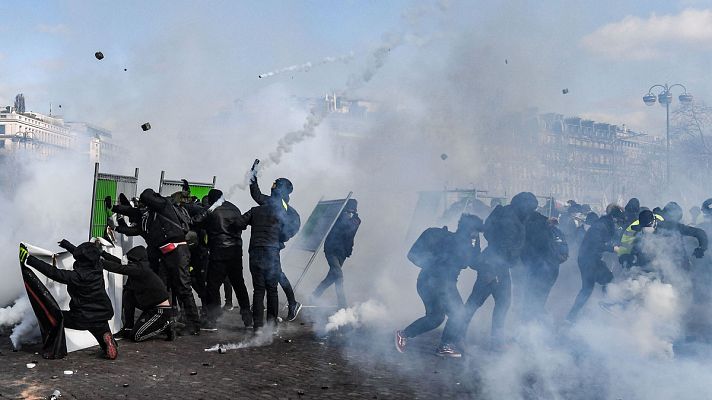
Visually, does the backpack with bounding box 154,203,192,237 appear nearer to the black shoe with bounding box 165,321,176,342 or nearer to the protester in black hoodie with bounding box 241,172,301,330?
the protester in black hoodie with bounding box 241,172,301,330

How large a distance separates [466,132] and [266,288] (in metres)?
20.1

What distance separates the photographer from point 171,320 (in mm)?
8109

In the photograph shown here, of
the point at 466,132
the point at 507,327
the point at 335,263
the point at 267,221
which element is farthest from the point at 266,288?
the point at 466,132

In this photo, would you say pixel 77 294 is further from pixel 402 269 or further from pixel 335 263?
pixel 402 269

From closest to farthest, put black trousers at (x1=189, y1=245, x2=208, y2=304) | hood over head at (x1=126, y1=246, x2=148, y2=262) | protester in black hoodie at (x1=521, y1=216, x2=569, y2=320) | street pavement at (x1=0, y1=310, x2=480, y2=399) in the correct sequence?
1. street pavement at (x1=0, y1=310, x2=480, y2=399)
2. hood over head at (x1=126, y1=246, x2=148, y2=262)
3. protester in black hoodie at (x1=521, y1=216, x2=569, y2=320)
4. black trousers at (x1=189, y1=245, x2=208, y2=304)

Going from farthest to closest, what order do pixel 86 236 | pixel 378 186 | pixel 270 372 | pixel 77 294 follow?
pixel 378 186 < pixel 86 236 < pixel 77 294 < pixel 270 372

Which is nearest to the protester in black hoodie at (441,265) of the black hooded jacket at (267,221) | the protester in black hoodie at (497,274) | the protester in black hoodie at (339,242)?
the protester in black hoodie at (497,274)

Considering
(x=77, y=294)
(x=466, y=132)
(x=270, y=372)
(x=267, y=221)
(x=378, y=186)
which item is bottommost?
(x=270, y=372)

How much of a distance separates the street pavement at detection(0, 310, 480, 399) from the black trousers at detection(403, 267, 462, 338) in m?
0.29

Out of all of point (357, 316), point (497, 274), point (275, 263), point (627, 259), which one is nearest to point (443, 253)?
point (497, 274)

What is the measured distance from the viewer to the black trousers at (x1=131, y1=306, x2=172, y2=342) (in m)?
7.98

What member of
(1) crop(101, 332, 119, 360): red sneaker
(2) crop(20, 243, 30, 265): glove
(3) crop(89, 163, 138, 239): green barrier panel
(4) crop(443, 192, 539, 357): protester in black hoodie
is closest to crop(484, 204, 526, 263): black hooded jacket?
(4) crop(443, 192, 539, 357): protester in black hoodie

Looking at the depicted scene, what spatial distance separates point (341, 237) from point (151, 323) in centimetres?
347

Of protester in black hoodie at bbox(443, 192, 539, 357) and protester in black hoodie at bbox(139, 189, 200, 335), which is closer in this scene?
protester in black hoodie at bbox(443, 192, 539, 357)
